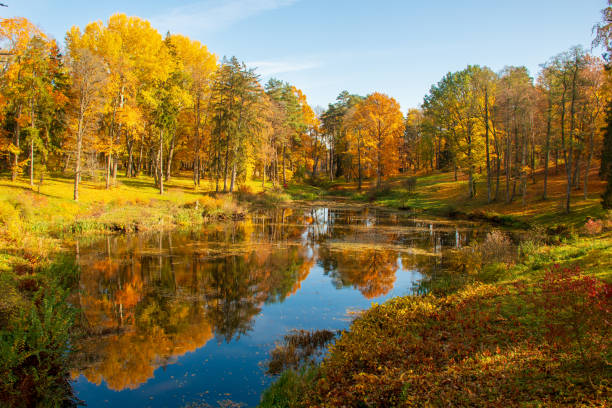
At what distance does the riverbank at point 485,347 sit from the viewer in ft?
17.3

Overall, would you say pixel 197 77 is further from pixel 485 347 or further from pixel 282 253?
pixel 485 347

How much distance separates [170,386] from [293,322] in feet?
14.2

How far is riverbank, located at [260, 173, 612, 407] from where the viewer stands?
17.3ft

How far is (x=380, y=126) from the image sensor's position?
179 feet

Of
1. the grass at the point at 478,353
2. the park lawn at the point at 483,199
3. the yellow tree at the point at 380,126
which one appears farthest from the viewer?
the yellow tree at the point at 380,126

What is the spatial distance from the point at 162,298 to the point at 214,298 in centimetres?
181

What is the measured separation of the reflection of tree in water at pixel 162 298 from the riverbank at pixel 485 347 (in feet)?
12.0

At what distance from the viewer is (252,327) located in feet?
35.3

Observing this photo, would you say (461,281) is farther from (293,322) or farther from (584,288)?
(293,322)

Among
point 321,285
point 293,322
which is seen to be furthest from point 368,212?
point 293,322

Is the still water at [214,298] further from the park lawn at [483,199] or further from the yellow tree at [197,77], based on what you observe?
the yellow tree at [197,77]

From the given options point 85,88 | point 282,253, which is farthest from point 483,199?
point 85,88

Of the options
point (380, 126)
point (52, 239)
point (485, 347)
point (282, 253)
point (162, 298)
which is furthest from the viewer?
point (380, 126)

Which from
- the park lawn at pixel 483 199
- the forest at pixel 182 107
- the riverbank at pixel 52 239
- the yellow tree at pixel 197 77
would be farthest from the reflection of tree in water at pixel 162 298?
the yellow tree at pixel 197 77
